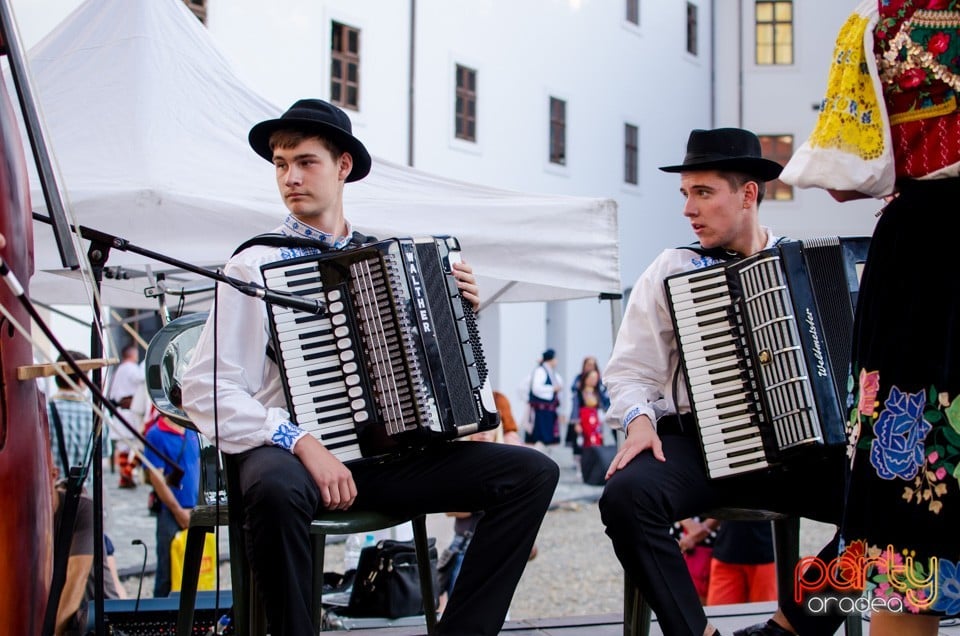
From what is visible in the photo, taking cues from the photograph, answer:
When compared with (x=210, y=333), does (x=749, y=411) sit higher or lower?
lower

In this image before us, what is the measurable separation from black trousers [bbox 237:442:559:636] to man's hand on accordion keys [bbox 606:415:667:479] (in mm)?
188

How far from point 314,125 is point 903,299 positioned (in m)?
1.76

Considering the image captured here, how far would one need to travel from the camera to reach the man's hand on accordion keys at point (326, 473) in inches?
101

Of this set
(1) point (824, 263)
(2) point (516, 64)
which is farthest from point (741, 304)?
(2) point (516, 64)

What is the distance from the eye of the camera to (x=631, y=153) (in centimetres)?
2250

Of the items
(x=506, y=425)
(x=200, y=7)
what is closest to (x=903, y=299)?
(x=506, y=425)

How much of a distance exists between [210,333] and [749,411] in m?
1.45

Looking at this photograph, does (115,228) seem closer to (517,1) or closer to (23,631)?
(23,631)

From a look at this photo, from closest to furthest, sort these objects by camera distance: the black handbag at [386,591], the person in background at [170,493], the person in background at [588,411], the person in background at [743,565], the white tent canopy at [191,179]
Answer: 1. the black handbag at [386,591]
2. the white tent canopy at [191,179]
3. the person in background at [743,565]
4. the person in background at [170,493]
5. the person in background at [588,411]

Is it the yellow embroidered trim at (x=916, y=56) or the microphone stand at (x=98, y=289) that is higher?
the yellow embroidered trim at (x=916, y=56)

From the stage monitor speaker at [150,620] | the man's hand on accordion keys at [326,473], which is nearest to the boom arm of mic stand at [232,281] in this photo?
the man's hand on accordion keys at [326,473]

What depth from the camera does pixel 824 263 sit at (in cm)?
288

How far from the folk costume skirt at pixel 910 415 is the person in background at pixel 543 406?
47.0 feet

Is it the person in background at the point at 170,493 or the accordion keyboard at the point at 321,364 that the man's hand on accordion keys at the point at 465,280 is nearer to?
the accordion keyboard at the point at 321,364
